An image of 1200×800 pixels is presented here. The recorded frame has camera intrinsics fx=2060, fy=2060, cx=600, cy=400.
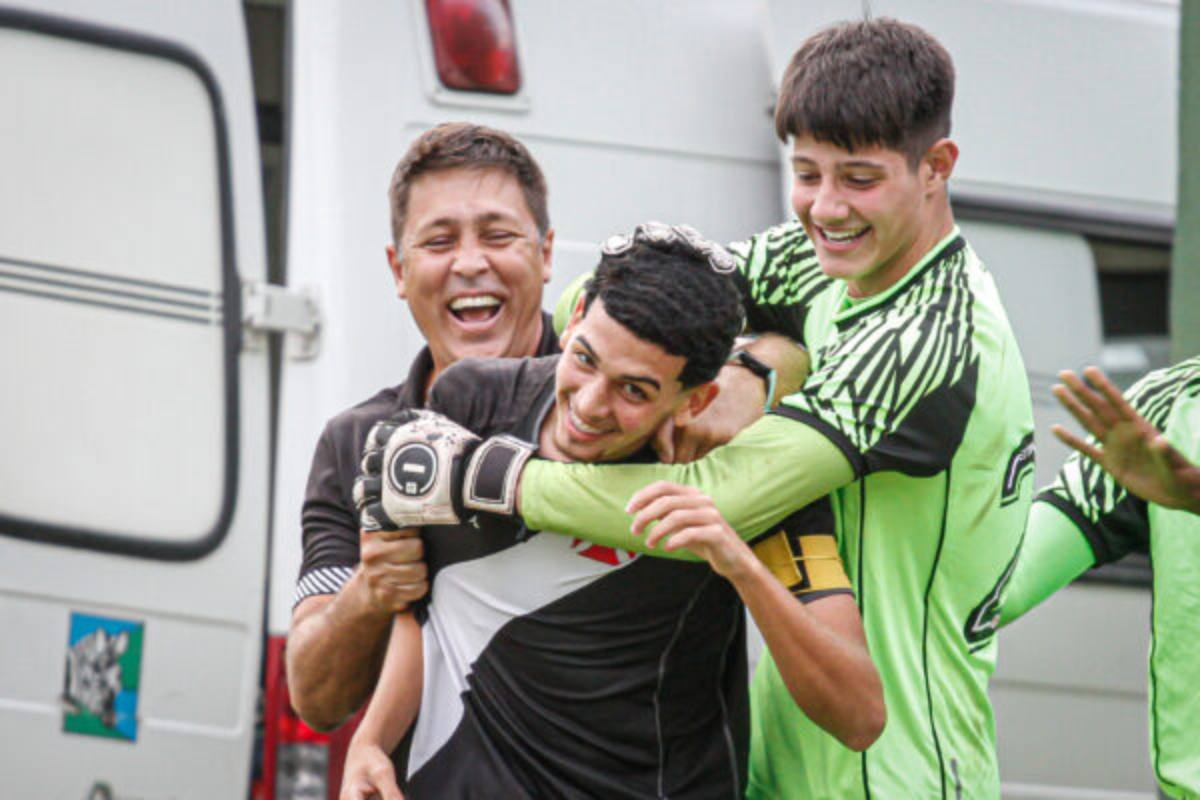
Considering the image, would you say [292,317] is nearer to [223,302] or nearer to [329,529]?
[223,302]

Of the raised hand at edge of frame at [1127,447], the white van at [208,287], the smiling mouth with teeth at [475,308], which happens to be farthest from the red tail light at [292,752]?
the raised hand at edge of frame at [1127,447]

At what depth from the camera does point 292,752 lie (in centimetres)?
393

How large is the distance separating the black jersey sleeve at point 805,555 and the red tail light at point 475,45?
1789mm

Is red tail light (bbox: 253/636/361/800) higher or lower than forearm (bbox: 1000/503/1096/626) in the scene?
lower

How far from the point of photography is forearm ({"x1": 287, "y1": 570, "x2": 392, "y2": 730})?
272 cm

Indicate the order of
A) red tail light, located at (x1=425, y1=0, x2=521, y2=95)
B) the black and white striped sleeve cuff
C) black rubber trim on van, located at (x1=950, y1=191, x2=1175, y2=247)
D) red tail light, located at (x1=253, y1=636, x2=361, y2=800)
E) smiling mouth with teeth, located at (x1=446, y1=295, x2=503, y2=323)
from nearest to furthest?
the black and white striped sleeve cuff → smiling mouth with teeth, located at (x1=446, y1=295, x2=503, y2=323) → red tail light, located at (x1=253, y1=636, x2=361, y2=800) → red tail light, located at (x1=425, y1=0, x2=521, y2=95) → black rubber trim on van, located at (x1=950, y1=191, x2=1175, y2=247)

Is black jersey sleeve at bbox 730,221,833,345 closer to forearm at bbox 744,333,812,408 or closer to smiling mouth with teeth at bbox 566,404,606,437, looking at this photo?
forearm at bbox 744,333,812,408

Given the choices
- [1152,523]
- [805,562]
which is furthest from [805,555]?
[1152,523]

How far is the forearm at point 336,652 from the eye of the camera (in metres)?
2.72

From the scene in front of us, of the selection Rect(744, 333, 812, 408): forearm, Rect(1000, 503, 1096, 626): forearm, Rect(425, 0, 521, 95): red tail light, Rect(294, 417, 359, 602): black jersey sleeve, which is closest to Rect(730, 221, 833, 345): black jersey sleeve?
Rect(744, 333, 812, 408): forearm

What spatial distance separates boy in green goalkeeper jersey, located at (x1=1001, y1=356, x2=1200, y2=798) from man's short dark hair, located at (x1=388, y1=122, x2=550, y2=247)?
3.00ft

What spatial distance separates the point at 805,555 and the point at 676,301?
359mm

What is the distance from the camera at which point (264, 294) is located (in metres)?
4.02

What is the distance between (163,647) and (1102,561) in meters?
1.82
